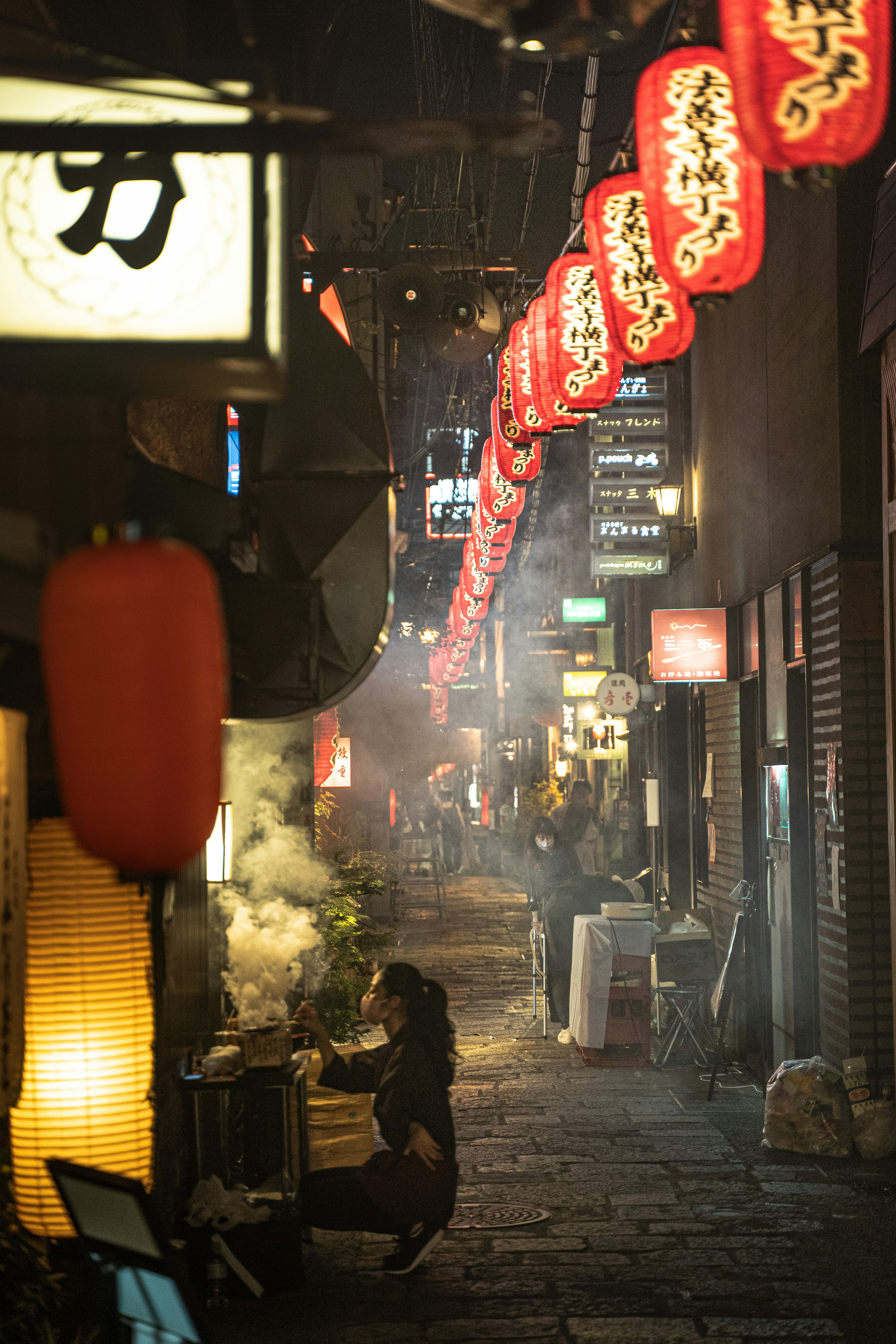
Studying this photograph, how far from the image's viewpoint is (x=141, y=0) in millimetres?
5711

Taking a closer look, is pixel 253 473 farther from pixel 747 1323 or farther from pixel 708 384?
pixel 708 384

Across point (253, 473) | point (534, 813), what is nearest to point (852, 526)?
point (253, 473)

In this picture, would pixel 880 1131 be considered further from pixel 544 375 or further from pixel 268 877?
pixel 544 375

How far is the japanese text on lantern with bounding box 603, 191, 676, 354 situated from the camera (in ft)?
24.9

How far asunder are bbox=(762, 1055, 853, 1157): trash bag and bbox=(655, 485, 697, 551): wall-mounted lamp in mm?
9900

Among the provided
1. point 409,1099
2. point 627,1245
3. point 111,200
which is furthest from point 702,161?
point 627,1245

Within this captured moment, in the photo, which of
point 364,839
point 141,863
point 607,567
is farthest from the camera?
point 364,839

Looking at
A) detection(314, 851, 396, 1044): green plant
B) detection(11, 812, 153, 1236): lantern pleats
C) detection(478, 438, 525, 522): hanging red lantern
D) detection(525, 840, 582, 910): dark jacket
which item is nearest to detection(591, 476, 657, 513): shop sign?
detection(478, 438, 525, 522): hanging red lantern

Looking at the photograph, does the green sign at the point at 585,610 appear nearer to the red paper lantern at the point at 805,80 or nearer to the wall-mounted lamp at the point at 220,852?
the wall-mounted lamp at the point at 220,852

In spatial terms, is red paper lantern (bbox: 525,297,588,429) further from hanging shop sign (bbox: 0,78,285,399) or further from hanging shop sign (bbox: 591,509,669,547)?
hanging shop sign (bbox: 591,509,669,547)

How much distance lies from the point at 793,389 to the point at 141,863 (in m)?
10.3

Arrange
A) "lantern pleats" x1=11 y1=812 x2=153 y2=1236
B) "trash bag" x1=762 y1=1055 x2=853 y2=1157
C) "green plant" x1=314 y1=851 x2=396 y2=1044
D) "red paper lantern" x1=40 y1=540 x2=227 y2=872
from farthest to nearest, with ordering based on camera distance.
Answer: "green plant" x1=314 y1=851 x2=396 y2=1044
"trash bag" x1=762 y1=1055 x2=853 y2=1157
"lantern pleats" x1=11 y1=812 x2=153 y2=1236
"red paper lantern" x1=40 y1=540 x2=227 y2=872

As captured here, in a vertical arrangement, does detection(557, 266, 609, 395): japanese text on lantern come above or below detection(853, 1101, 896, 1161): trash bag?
above

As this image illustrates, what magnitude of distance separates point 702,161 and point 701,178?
0.08 m
